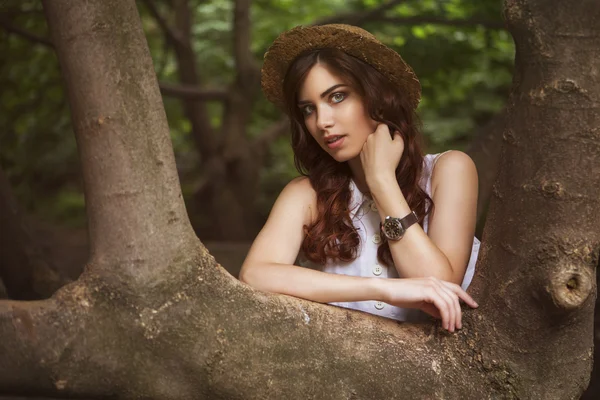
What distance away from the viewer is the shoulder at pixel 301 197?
124 inches

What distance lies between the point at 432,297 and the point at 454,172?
2.31 ft

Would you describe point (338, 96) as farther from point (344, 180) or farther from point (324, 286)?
point (324, 286)

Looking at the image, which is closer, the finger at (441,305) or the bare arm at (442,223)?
the finger at (441,305)

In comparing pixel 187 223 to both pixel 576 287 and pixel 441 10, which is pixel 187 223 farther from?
pixel 441 10

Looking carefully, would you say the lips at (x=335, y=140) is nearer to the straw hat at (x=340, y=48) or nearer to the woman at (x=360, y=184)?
the woman at (x=360, y=184)

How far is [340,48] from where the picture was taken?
3.01 metres

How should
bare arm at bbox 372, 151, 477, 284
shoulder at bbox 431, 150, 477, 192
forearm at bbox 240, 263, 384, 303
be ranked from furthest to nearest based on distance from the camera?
shoulder at bbox 431, 150, 477, 192, bare arm at bbox 372, 151, 477, 284, forearm at bbox 240, 263, 384, 303

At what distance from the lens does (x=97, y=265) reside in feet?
6.77

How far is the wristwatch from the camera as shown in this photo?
2.71m

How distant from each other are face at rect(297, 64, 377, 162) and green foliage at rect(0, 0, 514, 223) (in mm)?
2079

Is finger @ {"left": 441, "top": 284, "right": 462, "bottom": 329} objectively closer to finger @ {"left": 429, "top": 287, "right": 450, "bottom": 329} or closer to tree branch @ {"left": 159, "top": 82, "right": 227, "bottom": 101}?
finger @ {"left": 429, "top": 287, "right": 450, "bottom": 329}

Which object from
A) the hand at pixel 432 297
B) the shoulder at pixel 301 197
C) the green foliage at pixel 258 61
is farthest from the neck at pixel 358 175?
the green foliage at pixel 258 61

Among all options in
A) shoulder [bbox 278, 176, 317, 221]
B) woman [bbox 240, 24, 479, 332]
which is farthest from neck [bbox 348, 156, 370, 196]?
shoulder [bbox 278, 176, 317, 221]

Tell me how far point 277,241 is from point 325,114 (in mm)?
545
